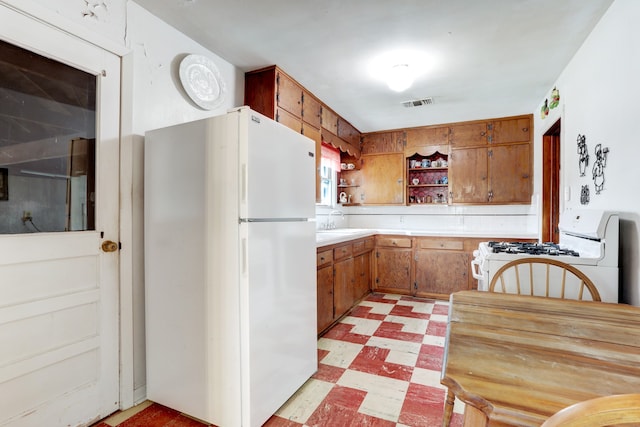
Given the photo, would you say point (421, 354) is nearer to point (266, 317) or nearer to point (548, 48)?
point (266, 317)

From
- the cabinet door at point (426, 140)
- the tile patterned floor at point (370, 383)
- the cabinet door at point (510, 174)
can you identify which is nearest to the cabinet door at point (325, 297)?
the tile patterned floor at point (370, 383)

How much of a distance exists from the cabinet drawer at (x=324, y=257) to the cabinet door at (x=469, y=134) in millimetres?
2572

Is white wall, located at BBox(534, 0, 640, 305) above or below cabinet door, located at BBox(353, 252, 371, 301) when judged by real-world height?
above

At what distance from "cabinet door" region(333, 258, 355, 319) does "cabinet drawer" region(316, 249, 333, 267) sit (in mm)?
146

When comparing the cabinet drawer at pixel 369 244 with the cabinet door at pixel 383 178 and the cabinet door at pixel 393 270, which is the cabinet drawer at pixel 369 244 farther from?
the cabinet door at pixel 383 178

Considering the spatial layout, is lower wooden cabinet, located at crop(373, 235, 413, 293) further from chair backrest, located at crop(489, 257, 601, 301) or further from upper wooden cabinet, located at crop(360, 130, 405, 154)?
chair backrest, located at crop(489, 257, 601, 301)

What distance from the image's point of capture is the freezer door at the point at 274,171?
1.49 m

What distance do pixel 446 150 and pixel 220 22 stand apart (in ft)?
10.9

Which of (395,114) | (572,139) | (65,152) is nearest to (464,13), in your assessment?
(572,139)

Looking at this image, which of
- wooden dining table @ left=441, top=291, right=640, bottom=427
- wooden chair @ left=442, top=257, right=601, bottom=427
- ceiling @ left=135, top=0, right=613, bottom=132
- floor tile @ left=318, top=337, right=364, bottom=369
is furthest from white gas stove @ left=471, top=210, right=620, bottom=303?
ceiling @ left=135, top=0, right=613, bottom=132

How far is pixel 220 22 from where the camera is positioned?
1962 millimetres

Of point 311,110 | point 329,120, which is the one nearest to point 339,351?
point 311,110

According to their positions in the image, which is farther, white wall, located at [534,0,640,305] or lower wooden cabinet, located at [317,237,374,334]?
lower wooden cabinet, located at [317,237,374,334]

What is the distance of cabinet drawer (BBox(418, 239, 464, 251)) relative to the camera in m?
3.76
